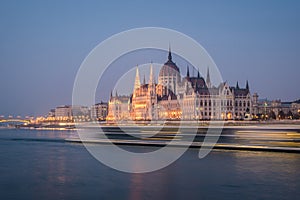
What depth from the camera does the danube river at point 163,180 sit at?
1355 cm

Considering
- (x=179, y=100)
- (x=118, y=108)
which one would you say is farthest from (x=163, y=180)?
(x=118, y=108)

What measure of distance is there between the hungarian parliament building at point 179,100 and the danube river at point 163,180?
9784 cm

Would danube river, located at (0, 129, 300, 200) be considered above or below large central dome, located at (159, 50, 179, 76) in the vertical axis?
below

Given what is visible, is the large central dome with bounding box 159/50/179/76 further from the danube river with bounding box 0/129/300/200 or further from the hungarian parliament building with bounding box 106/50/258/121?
the danube river with bounding box 0/129/300/200

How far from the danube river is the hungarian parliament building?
321 feet

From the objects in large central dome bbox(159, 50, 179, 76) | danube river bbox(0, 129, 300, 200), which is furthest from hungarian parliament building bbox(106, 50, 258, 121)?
danube river bbox(0, 129, 300, 200)

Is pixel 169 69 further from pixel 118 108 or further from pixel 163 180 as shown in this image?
pixel 163 180

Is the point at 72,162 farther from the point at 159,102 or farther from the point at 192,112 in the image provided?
the point at 159,102

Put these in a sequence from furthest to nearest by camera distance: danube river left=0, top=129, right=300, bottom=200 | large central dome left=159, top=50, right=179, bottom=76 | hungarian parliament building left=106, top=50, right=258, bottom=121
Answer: large central dome left=159, top=50, right=179, bottom=76 → hungarian parliament building left=106, top=50, right=258, bottom=121 → danube river left=0, top=129, right=300, bottom=200

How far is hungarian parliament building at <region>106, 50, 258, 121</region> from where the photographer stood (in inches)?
4860

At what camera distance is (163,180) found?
16.2 meters

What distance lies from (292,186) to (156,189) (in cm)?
476

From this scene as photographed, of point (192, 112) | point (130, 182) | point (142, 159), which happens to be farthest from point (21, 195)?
point (192, 112)

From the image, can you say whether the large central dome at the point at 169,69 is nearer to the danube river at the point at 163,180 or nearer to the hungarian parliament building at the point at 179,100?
the hungarian parliament building at the point at 179,100
